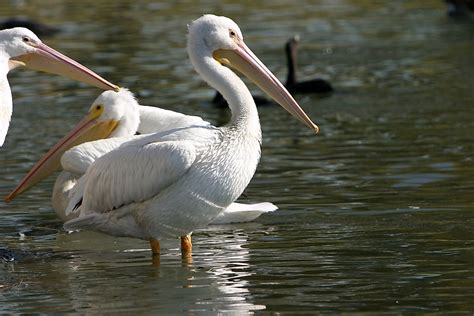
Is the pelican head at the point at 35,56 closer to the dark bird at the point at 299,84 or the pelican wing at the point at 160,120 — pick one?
the pelican wing at the point at 160,120

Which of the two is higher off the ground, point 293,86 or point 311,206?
point 311,206

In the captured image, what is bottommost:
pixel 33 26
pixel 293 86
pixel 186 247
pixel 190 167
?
pixel 33 26

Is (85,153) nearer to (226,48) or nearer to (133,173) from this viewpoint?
(133,173)

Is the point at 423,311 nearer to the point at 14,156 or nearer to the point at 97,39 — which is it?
the point at 14,156

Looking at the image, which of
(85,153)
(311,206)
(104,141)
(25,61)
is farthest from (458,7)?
(25,61)

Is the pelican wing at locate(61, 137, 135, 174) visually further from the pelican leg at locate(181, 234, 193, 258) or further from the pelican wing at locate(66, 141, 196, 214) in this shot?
the pelican leg at locate(181, 234, 193, 258)

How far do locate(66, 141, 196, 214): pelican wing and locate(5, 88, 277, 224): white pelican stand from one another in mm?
516

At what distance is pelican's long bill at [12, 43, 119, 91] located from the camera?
7.61 metres

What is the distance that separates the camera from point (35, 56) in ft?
25.0

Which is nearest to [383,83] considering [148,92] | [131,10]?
[148,92]

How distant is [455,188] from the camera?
9047 millimetres

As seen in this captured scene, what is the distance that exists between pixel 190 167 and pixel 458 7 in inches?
702

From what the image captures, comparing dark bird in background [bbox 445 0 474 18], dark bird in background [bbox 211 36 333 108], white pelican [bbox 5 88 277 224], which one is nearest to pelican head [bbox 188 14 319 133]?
white pelican [bbox 5 88 277 224]

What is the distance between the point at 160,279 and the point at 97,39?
14959 mm
